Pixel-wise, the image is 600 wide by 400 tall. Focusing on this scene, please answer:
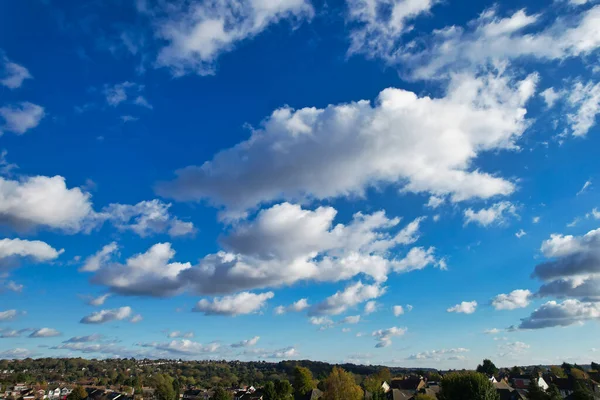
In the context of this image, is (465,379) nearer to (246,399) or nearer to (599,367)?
(246,399)

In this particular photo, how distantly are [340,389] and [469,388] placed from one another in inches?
1012

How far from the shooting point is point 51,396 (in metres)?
183

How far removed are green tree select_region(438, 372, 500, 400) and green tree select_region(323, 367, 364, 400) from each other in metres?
16.9

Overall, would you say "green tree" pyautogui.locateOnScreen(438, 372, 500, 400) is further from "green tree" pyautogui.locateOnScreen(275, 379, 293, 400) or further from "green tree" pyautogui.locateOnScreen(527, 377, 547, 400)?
"green tree" pyautogui.locateOnScreen(275, 379, 293, 400)

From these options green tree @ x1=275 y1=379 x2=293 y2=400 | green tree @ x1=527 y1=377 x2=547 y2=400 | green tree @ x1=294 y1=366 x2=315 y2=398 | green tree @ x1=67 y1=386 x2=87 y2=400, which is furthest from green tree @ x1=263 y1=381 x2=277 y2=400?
green tree @ x1=67 y1=386 x2=87 y2=400

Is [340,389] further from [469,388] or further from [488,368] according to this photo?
[488,368]

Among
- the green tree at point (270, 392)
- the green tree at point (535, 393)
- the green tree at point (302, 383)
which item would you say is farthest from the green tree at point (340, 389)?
the green tree at point (302, 383)

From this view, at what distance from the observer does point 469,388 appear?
211ft

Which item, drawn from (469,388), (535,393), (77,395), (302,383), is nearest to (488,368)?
(302,383)

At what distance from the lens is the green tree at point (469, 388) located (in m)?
62.2

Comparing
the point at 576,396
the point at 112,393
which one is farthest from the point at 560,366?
the point at 112,393

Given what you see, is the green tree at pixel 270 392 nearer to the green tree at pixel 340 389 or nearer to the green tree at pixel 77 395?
the green tree at pixel 340 389

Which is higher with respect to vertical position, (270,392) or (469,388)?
(469,388)

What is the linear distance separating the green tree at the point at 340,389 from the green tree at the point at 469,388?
16.9m
